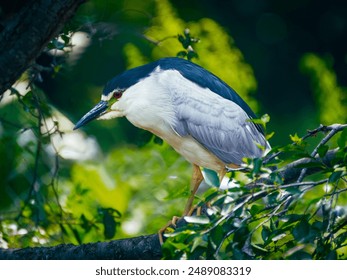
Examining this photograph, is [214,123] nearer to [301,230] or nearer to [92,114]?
[92,114]

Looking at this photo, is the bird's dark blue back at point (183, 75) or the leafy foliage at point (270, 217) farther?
the bird's dark blue back at point (183, 75)

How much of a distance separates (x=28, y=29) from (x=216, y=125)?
110 cm

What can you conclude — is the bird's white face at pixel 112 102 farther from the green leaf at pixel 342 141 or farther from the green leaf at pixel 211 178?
the green leaf at pixel 342 141

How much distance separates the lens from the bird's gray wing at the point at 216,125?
3059mm

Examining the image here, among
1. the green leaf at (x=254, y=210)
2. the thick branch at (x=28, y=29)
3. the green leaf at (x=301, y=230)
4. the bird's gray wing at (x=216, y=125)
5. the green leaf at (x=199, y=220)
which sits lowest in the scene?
the green leaf at (x=301, y=230)

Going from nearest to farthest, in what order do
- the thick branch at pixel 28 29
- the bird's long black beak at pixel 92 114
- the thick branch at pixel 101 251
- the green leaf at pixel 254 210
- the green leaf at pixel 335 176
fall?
the green leaf at pixel 335 176 → the green leaf at pixel 254 210 → the thick branch at pixel 28 29 → the thick branch at pixel 101 251 → the bird's long black beak at pixel 92 114

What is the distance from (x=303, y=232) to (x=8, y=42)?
89 centimetres

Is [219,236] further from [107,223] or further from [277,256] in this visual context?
[107,223]

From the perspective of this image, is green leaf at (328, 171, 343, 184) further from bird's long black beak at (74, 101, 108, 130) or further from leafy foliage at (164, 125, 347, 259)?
bird's long black beak at (74, 101, 108, 130)

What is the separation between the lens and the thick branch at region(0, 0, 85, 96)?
2148mm

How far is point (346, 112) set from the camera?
168 inches

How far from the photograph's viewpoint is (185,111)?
3.07 metres

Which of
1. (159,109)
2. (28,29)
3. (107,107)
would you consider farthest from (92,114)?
(28,29)

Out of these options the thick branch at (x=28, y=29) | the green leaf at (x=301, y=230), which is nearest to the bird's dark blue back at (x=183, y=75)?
the thick branch at (x=28, y=29)
